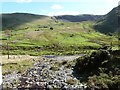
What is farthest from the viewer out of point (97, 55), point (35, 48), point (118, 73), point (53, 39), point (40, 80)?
point (53, 39)

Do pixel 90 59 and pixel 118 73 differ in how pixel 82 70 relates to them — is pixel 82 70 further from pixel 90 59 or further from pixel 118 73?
pixel 118 73

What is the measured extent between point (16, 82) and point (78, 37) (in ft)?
439

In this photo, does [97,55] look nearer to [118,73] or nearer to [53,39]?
[118,73]

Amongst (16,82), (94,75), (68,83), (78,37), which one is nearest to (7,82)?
(16,82)

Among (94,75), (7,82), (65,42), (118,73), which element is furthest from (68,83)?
(65,42)

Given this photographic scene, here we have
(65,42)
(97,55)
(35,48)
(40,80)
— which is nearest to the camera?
(40,80)

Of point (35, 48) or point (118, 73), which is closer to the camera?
point (118, 73)

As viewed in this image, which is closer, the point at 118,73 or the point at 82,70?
the point at 118,73

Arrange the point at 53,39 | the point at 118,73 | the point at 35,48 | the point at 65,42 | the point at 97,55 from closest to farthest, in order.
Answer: the point at 118,73, the point at 97,55, the point at 35,48, the point at 65,42, the point at 53,39

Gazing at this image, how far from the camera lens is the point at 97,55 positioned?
171 ft

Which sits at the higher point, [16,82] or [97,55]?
[97,55]

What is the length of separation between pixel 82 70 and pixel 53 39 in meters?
118

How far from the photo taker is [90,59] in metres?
52.8

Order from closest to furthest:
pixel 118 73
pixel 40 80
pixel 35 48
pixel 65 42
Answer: pixel 118 73 → pixel 40 80 → pixel 35 48 → pixel 65 42
